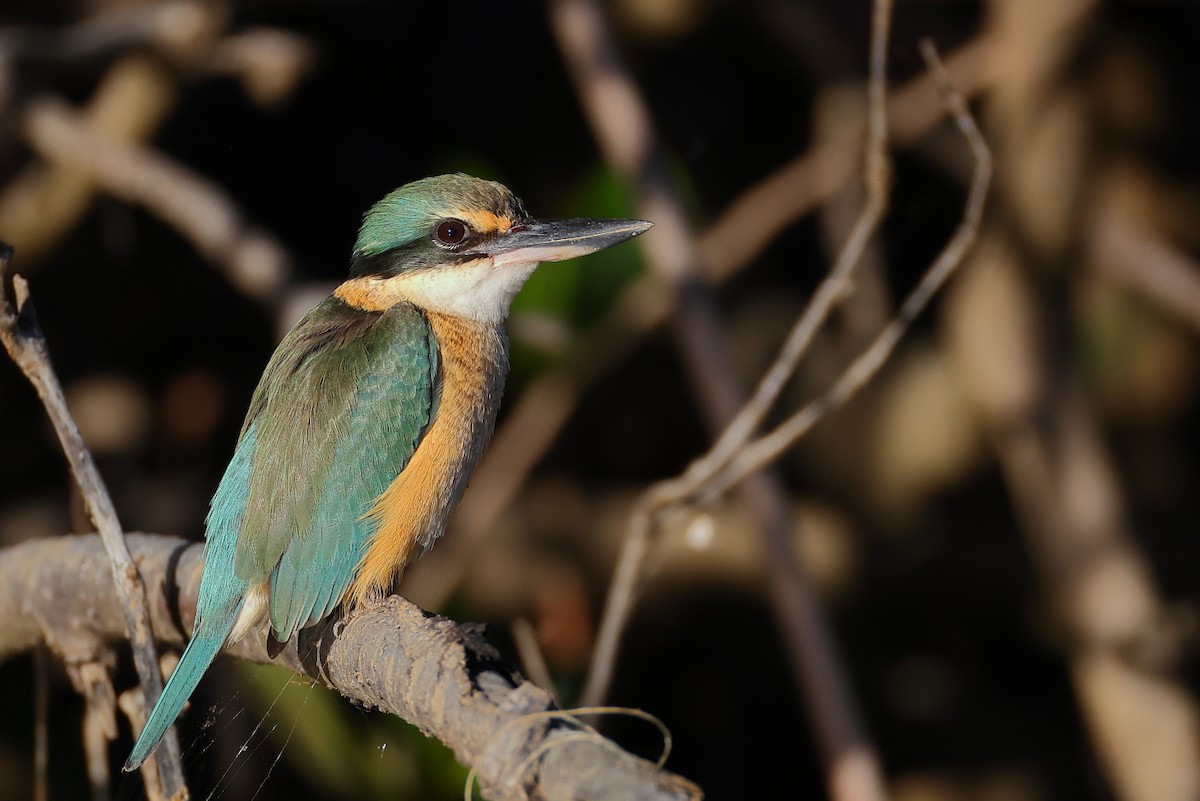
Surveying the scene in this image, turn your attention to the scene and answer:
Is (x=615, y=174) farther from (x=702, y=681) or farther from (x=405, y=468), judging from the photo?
(x=702, y=681)

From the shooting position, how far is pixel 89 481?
1848mm

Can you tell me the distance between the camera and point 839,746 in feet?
9.79

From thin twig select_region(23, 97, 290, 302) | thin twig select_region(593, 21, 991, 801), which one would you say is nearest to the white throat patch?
thin twig select_region(593, 21, 991, 801)

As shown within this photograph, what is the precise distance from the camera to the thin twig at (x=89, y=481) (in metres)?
1.83

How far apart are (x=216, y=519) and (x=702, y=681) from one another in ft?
8.81

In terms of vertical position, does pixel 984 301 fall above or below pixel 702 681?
above

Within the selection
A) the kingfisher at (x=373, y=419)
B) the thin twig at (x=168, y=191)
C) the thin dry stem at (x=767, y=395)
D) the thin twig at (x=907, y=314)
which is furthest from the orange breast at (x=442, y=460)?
the thin twig at (x=168, y=191)

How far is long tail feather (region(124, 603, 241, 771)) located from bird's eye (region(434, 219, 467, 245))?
0.94 meters

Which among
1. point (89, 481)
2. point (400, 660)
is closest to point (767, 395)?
point (400, 660)

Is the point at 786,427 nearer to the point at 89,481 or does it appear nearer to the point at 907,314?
the point at 907,314

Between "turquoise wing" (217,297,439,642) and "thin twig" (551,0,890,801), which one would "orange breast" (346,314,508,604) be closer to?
"turquoise wing" (217,297,439,642)

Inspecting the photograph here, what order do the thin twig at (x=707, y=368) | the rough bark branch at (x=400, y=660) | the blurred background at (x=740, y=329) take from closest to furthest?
1. the rough bark branch at (x=400, y=660)
2. the thin twig at (x=707, y=368)
3. the blurred background at (x=740, y=329)

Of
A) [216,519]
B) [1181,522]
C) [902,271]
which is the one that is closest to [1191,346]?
[1181,522]

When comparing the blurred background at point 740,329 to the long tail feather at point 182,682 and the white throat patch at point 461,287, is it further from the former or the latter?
the long tail feather at point 182,682
